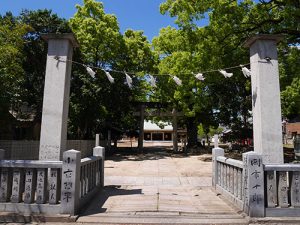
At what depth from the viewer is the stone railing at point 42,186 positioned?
7.00 meters

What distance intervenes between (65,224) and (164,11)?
49.4 feet

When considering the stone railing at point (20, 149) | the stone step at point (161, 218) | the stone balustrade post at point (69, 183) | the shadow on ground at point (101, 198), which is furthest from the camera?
the stone railing at point (20, 149)

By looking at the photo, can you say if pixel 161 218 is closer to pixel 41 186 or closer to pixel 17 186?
pixel 41 186

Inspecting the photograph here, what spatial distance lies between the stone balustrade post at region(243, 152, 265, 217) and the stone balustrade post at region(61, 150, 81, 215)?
3673 millimetres

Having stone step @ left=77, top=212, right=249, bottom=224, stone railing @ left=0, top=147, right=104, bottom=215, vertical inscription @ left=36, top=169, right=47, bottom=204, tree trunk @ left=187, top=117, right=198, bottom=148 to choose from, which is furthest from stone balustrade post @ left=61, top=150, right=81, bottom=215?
tree trunk @ left=187, top=117, right=198, bottom=148

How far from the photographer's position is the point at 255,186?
6.93 metres

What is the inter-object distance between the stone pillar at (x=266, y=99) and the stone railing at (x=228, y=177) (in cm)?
73

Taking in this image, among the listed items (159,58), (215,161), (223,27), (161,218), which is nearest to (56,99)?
(161,218)

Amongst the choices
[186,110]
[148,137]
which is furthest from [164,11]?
[148,137]

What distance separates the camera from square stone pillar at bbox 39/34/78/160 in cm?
811

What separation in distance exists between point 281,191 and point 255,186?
0.61 meters

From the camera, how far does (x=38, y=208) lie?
277 inches

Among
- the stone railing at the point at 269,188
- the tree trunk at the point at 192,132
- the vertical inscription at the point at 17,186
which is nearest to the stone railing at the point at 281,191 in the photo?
the stone railing at the point at 269,188

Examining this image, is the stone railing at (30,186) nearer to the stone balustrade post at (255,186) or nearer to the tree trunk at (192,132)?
the stone balustrade post at (255,186)
